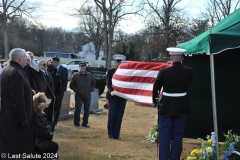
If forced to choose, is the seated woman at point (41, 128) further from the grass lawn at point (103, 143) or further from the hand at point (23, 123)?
the grass lawn at point (103, 143)

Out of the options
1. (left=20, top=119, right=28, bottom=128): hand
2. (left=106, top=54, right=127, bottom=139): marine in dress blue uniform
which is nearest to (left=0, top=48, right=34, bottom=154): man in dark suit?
(left=20, top=119, right=28, bottom=128): hand

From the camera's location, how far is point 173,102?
551cm

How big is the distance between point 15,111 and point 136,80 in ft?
10.8

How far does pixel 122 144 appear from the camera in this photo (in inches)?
294

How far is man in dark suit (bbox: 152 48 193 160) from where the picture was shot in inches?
217

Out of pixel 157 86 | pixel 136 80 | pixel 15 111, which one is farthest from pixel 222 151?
pixel 15 111

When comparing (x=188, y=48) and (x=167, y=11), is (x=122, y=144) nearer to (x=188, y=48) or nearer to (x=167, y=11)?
(x=188, y=48)

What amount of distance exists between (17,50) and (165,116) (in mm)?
2356

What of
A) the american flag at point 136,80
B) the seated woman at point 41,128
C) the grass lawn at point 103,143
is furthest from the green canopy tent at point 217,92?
the seated woman at point 41,128

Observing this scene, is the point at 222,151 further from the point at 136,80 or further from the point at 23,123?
the point at 23,123

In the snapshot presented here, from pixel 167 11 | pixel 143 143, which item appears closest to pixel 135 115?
pixel 143 143

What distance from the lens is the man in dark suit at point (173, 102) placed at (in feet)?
18.1

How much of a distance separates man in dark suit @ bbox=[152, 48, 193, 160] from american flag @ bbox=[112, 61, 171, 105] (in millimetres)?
1380

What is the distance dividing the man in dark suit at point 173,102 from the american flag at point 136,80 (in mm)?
1380
